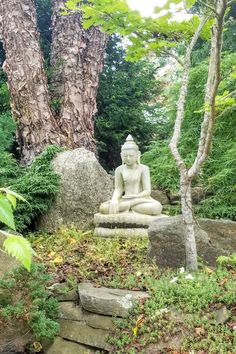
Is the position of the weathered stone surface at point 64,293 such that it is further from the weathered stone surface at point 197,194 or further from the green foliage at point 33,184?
the weathered stone surface at point 197,194

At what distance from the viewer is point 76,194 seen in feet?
23.4

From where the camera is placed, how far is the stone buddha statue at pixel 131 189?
642 cm

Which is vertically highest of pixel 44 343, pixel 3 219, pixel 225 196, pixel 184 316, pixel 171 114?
pixel 171 114

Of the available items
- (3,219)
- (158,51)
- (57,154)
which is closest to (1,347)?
(3,219)

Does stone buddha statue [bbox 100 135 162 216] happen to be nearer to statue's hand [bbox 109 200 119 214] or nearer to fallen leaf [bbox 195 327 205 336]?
statue's hand [bbox 109 200 119 214]

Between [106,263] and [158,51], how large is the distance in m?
2.48

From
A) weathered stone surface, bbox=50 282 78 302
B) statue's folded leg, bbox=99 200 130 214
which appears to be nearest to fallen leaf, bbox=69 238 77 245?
statue's folded leg, bbox=99 200 130 214

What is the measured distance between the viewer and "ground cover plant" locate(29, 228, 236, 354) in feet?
10.5

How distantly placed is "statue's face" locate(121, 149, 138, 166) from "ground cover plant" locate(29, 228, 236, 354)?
2.34 metres

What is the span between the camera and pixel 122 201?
6586 millimetres

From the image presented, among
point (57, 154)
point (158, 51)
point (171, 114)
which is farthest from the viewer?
point (171, 114)

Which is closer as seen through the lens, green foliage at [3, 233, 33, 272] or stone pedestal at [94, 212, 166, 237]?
green foliage at [3, 233, 33, 272]

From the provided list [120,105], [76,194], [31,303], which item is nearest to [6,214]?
[31,303]

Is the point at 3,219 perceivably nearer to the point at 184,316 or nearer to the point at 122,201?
the point at 184,316
